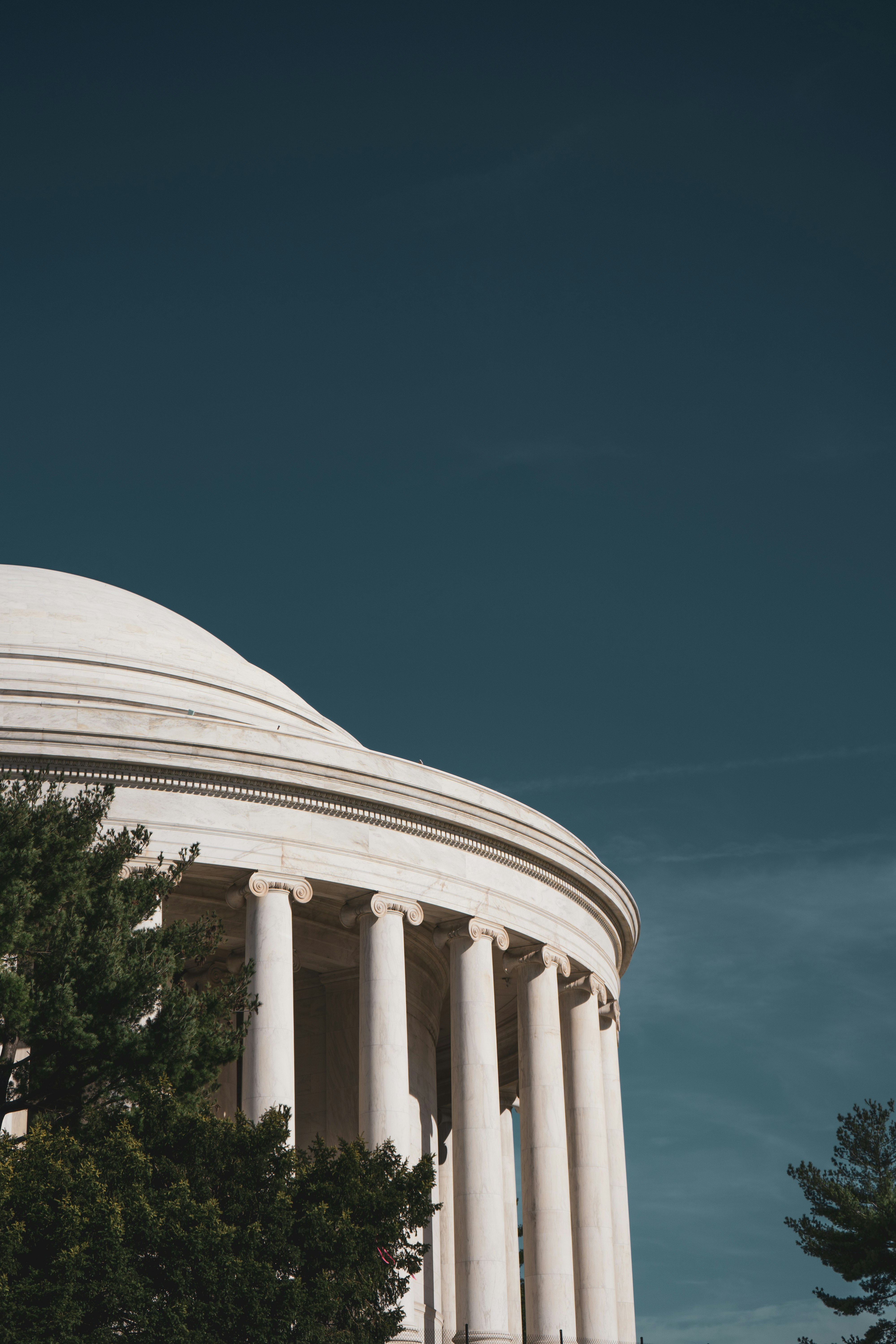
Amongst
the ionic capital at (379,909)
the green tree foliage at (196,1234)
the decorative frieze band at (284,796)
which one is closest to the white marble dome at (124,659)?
the decorative frieze band at (284,796)

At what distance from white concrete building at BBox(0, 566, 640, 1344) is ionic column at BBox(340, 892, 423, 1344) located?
70 mm

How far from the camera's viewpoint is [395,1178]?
35.8m

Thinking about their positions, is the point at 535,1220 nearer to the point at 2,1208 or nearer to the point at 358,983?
the point at 358,983

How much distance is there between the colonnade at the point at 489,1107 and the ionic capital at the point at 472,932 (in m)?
0.06

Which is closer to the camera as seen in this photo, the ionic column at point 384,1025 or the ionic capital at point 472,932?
the ionic column at point 384,1025

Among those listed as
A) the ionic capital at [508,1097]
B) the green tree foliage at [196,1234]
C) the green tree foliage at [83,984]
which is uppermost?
the ionic capital at [508,1097]

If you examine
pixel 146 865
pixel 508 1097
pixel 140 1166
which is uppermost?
pixel 146 865

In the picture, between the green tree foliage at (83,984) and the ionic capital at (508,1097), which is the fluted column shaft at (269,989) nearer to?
the green tree foliage at (83,984)

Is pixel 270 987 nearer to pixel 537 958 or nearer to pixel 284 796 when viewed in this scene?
pixel 284 796

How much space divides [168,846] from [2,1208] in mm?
19648

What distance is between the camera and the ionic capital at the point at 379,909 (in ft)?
173

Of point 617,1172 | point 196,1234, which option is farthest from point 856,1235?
point 196,1234

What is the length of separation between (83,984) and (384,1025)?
18376mm

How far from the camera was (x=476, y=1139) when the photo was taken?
53156mm
